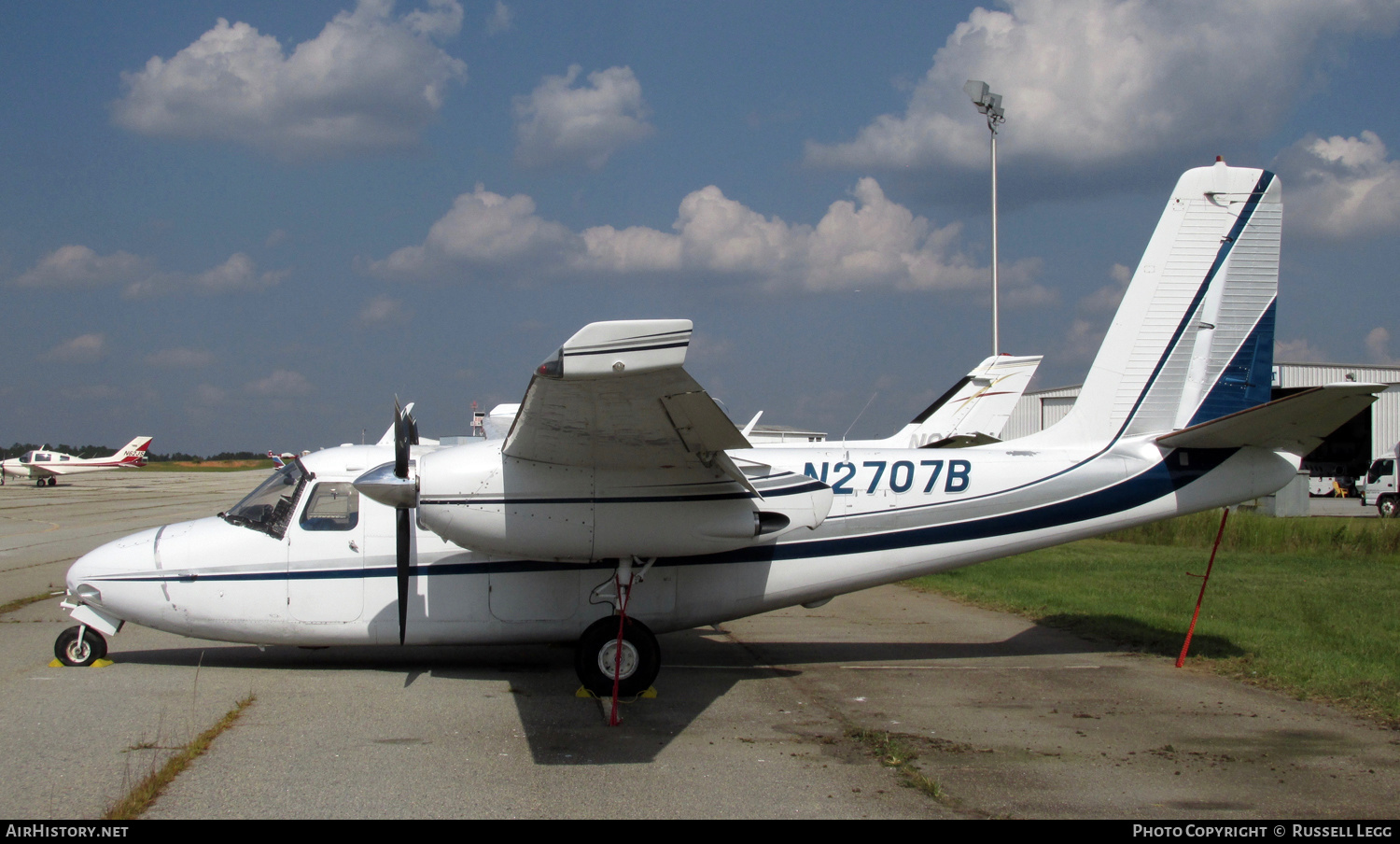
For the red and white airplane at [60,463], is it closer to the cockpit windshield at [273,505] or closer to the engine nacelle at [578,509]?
the cockpit windshield at [273,505]

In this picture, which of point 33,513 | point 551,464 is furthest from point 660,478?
point 33,513

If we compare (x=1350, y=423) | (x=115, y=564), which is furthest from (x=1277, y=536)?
(x=1350, y=423)

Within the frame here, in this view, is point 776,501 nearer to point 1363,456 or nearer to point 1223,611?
point 1223,611

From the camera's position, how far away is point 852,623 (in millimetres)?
11812

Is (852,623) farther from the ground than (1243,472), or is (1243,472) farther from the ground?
(1243,472)

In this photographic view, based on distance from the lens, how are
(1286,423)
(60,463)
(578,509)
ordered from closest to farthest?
(578,509) → (1286,423) → (60,463)

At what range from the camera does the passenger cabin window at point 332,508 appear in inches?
341

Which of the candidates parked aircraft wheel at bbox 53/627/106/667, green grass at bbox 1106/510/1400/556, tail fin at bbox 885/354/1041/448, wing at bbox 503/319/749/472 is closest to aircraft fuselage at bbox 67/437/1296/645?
parked aircraft wheel at bbox 53/627/106/667

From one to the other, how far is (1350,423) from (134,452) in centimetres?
6769

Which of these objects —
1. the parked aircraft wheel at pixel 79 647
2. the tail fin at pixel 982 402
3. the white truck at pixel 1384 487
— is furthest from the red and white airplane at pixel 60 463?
the white truck at pixel 1384 487

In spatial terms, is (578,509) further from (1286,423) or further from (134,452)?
(134,452)

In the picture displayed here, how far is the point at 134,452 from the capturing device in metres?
60.0

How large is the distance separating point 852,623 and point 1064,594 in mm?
3535

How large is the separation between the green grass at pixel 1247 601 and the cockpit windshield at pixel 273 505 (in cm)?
882
